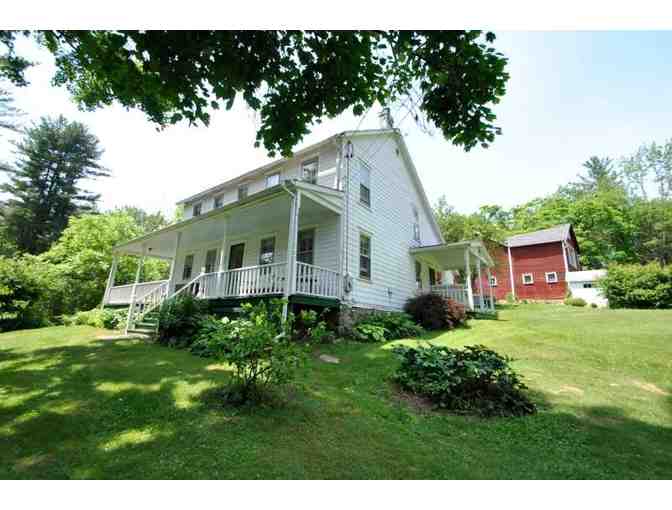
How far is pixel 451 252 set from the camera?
1430 centimetres

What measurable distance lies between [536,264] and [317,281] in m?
22.7

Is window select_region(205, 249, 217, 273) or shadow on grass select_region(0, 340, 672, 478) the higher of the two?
window select_region(205, 249, 217, 273)

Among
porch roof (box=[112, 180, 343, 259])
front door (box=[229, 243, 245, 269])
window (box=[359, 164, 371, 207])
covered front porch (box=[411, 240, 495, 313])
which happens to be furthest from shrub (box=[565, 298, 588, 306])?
front door (box=[229, 243, 245, 269])

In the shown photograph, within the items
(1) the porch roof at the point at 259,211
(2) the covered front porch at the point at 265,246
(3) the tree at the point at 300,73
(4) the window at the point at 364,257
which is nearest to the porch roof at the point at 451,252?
(4) the window at the point at 364,257

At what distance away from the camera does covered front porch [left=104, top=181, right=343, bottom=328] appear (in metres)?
8.61

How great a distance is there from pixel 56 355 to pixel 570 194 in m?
53.8

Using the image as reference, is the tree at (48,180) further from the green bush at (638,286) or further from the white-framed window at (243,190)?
the green bush at (638,286)

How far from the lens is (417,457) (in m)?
2.87

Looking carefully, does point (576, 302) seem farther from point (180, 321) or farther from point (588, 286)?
point (180, 321)

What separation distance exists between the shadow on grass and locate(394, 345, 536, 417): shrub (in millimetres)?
279

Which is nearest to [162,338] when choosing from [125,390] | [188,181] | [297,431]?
[125,390]

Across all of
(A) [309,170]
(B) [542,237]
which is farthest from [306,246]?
(B) [542,237]

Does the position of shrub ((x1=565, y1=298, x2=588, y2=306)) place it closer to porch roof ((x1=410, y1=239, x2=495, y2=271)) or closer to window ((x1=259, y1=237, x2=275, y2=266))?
porch roof ((x1=410, y1=239, x2=495, y2=271))

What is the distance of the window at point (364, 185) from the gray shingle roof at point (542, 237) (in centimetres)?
1962
